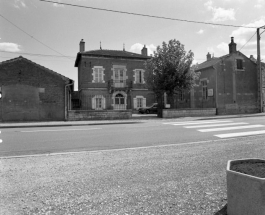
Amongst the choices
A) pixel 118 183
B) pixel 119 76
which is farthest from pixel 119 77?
pixel 118 183

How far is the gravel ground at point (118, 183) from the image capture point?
10.3 ft

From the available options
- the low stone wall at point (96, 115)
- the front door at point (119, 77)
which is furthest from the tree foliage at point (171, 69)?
the front door at point (119, 77)

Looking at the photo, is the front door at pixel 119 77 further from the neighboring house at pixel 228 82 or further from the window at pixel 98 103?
the neighboring house at pixel 228 82

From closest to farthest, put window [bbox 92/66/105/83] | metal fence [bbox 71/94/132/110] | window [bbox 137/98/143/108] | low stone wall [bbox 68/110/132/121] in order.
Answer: low stone wall [bbox 68/110/132/121], metal fence [bbox 71/94/132/110], window [bbox 92/66/105/83], window [bbox 137/98/143/108]

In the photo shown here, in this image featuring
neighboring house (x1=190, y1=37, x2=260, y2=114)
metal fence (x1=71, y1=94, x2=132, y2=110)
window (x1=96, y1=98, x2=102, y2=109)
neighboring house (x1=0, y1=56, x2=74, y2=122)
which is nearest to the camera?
neighboring house (x1=0, y1=56, x2=74, y2=122)

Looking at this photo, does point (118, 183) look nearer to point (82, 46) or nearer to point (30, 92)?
point (30, 92)

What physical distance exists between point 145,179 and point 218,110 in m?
20.7

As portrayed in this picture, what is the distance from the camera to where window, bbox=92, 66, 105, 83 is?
2892 cm

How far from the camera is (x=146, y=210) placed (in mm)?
Result: 3018

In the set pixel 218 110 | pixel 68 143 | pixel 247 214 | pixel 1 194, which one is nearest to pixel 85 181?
pixel 1 194

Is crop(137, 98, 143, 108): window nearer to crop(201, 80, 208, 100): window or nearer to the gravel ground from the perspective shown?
crop(201, 80, 208, 100): window

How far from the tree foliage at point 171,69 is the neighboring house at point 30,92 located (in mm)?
8518

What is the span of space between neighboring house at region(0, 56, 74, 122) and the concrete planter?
17.2 metres

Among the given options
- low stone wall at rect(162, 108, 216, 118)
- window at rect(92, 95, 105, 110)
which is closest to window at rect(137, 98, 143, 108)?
window at rect(92, 95, 105, 110)
